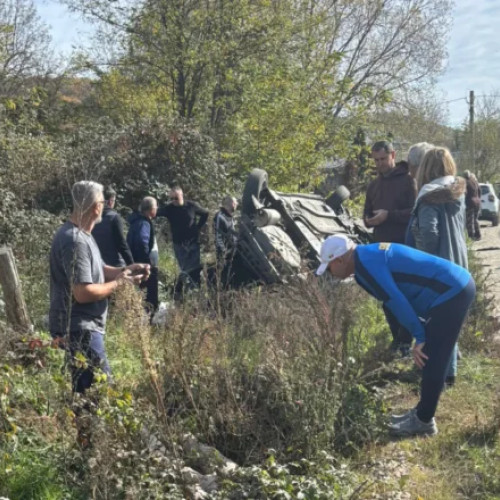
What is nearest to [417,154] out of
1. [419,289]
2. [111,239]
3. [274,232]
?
[419,289]

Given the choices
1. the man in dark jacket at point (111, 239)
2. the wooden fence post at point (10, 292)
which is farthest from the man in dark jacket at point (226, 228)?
the wooden fence post at point (10, 292)

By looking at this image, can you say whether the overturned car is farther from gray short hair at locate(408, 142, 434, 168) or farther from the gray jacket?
the gray jacket

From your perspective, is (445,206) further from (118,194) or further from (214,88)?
(214,88)

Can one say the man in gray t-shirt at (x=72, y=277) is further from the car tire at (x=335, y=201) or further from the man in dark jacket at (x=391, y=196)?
the car tire at (x=335, y=201)

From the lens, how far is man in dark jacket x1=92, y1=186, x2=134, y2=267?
6.61m

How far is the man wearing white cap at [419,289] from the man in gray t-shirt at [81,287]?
130 centimetres

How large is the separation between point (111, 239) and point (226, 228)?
2.09 m

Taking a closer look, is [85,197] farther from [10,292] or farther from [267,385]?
[10,292]

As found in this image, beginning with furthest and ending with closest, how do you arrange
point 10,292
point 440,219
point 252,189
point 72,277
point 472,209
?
point 472,209 → point 252,189 → point 10,292 → point 440,219 → point 72,277

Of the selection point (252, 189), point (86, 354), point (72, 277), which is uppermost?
point (252, 189)

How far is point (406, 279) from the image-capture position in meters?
4.12

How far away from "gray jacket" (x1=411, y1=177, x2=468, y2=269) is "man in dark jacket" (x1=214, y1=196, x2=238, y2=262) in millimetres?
2684

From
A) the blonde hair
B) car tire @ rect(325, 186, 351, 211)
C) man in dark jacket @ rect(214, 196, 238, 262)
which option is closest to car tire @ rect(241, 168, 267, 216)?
man in dark jacket @ rect(214, 196, 238, 262)

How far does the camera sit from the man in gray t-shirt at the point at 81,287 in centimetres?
367
